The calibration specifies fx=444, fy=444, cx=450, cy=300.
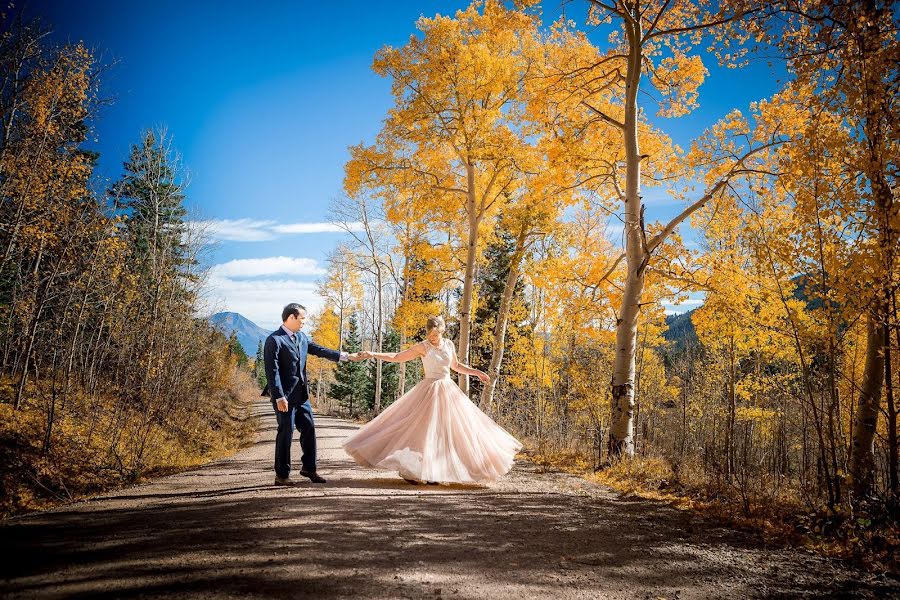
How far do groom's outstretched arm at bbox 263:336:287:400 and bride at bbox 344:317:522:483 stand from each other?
1138 mm

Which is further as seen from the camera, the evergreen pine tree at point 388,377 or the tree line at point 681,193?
the evergreen pine tree at point 388,377

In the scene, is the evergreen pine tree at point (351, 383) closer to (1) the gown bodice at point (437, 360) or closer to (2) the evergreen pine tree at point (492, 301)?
(2) the evergreen pine tree at point (492, 301)

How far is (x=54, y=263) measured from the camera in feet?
29.8

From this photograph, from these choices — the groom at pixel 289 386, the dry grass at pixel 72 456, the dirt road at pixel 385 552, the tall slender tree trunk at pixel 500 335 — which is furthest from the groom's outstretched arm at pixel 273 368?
the tall slender tree trunk at pixel 500 335

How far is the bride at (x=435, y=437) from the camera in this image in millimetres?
5438

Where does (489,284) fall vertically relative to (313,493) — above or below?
above

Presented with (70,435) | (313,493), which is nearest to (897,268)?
(313,493)

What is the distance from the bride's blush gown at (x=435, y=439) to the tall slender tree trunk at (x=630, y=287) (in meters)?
2.34

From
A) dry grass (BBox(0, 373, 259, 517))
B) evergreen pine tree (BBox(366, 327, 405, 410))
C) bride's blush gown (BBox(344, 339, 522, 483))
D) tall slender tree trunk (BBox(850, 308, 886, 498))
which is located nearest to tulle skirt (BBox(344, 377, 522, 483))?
bride's blush gown (BBox(344, 339, 522, 483))

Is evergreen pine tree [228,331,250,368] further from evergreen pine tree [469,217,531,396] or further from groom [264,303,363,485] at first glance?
groom [264,303,363,485]

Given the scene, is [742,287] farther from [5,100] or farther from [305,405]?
[5,100]

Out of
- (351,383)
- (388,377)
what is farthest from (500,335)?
(351,383)

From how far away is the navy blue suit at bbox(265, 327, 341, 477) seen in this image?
5129mm

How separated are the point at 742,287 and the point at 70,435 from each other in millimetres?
13327
